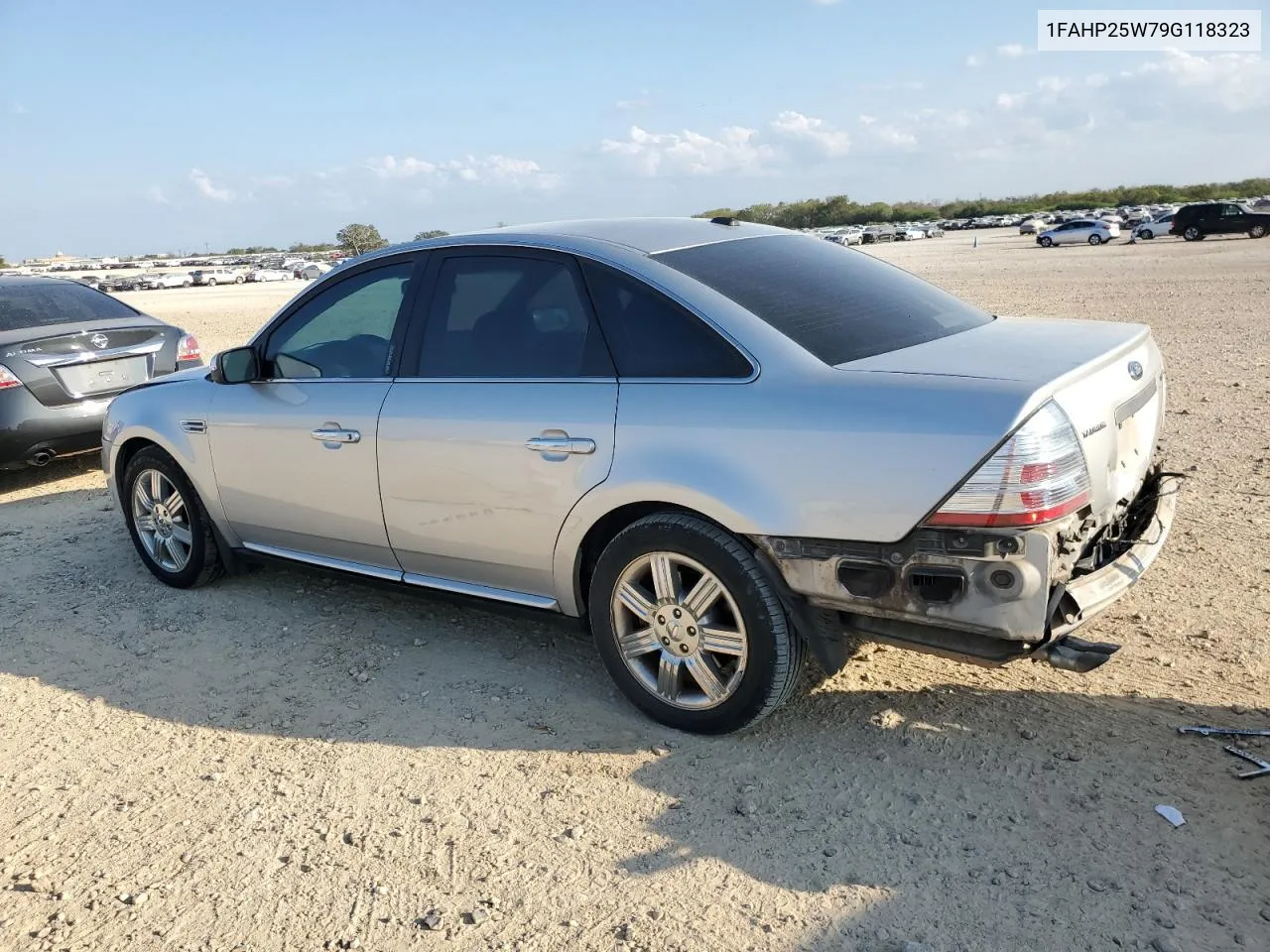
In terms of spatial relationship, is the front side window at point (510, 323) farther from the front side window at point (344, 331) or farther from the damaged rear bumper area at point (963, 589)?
the damaged rear bumper area at point (963, 589)

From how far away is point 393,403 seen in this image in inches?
167

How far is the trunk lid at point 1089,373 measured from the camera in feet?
10.1

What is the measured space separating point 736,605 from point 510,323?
4.89 ft

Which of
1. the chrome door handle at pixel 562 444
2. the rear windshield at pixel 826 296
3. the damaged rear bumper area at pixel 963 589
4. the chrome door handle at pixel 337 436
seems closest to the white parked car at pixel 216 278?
the chrome door handle at pixel 337 436

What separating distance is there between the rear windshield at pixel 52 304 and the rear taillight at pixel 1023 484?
7692mm

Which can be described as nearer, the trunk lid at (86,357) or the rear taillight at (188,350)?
the trunk lid at (86,357)

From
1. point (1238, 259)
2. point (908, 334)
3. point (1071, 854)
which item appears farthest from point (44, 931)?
point (1238, 259)

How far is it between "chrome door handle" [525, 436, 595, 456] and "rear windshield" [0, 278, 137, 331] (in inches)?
242

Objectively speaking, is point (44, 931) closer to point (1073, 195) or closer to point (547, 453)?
point (547, 453)

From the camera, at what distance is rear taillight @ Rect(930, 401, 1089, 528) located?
288 cm

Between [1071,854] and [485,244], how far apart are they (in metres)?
3.04

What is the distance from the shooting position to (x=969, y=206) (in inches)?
5261

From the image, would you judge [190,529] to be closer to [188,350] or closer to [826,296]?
[826,296]

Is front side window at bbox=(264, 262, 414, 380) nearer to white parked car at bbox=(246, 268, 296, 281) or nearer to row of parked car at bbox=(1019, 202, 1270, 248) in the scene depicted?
row of parked car at bbox=(1019, 202, 1270, 248)
